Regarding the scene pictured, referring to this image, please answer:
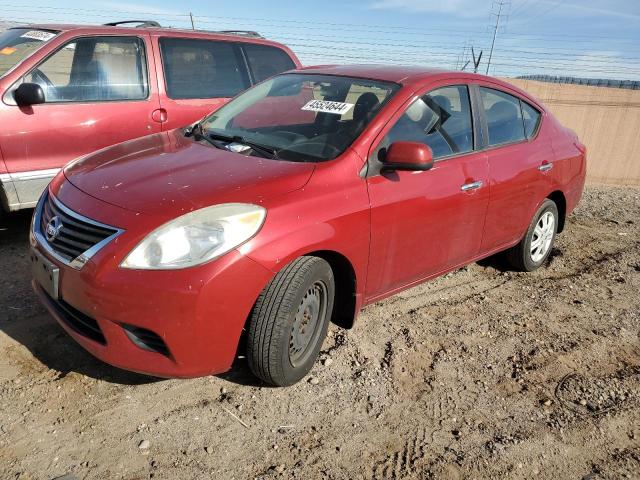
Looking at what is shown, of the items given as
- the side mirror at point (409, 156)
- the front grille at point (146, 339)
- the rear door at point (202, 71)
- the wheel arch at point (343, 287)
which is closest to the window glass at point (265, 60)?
the rear door at point (202, 71)

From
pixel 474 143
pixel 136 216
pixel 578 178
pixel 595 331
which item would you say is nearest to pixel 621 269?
pixel 578 178

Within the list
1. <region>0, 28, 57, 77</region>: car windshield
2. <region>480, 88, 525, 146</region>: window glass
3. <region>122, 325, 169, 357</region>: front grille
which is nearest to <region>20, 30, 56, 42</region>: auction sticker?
<region>0, 28, 57, 77</region>: car windshield

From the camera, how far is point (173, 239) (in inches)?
93.4

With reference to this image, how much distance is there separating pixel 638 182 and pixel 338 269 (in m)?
11.3

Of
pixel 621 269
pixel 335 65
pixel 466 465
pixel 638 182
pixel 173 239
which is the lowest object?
pixel 638 182

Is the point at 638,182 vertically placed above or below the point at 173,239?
below

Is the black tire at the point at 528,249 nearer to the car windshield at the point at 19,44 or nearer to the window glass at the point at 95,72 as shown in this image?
the window glass at the point at 95,72

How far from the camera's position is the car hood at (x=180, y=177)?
8.32 feet

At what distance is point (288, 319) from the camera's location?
2613 millimetres

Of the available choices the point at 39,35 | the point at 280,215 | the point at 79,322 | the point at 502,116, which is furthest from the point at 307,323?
the point at 39,35

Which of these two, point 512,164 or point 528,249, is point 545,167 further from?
point 528,249

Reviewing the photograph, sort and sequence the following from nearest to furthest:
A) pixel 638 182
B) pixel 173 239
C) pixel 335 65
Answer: pixel 173 239 → pixel 335 65 → pixel 638 182

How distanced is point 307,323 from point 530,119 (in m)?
2.80

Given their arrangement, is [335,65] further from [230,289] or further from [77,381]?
[77,381]
